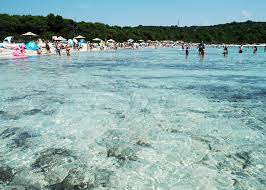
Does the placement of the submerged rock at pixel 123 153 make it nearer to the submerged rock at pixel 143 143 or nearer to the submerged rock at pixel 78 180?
the submerged rock at pixel 143 143

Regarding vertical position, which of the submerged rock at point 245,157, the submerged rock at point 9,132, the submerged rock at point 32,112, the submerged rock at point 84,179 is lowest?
the submerged rock at point 32,112

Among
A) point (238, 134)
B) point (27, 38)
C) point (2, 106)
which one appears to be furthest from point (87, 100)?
point (27, 38)

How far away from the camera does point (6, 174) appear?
451 centimetres

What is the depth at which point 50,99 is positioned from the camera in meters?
10.0

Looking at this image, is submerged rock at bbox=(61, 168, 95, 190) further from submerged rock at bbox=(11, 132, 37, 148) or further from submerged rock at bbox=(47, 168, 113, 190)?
submerged rock at bbox=(11, 132, 37, 148)

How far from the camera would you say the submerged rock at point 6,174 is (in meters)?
4.35

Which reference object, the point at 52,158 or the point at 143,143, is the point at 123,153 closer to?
the point at 143,143

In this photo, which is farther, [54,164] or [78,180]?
[54,164]

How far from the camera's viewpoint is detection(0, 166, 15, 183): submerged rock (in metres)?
4.35

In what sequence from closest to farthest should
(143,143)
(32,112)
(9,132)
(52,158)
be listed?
1. (52,158)
2. (143,143)
3. (9,132)
4. (32,112)

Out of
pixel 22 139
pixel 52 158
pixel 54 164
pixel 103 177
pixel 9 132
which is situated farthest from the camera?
pixel 9 132

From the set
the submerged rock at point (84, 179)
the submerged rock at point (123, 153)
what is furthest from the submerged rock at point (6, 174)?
the submerged rock at point (123, 153)

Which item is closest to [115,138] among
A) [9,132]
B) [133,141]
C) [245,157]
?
[133,141]

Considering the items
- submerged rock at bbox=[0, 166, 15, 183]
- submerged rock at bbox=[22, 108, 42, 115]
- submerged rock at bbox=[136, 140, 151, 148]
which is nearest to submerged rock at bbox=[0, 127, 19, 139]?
submerged rock at bbox=[22, 108, 42, 115]
